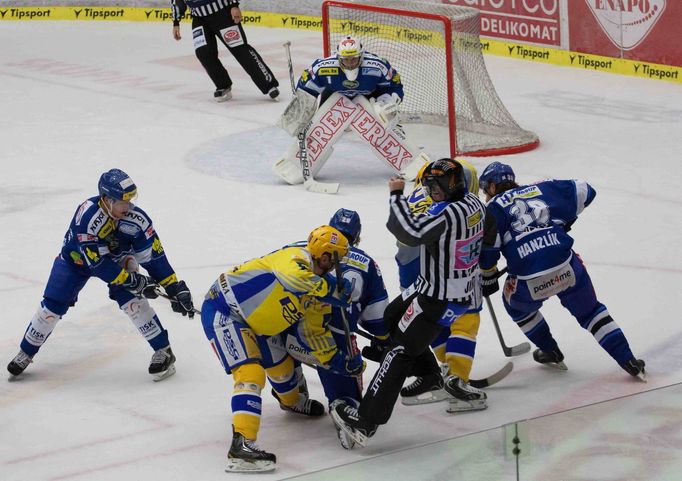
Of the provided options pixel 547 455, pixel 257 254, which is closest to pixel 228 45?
pixel 257 254

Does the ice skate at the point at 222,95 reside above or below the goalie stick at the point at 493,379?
below

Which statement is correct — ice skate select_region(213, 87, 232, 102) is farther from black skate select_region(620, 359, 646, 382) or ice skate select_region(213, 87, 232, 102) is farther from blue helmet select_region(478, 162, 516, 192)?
black skate select_region(620, 359, 646, 382)

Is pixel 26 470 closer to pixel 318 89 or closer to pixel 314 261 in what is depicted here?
pixel 314 261

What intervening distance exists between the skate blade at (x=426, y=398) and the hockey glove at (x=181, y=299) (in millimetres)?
1073

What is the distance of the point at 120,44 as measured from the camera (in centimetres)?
1431

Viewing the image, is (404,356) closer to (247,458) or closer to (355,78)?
(247,458)

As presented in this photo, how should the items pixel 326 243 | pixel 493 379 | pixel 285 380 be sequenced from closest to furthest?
1. pixel 326 243
2. pixel 285 380
3. pixel 493 379

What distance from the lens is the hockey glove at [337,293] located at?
463 cm

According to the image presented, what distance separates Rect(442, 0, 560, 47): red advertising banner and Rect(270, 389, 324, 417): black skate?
299 inches

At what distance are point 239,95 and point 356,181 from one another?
128 inches

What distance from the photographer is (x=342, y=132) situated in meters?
8.83

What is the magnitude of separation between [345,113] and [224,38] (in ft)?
9.77

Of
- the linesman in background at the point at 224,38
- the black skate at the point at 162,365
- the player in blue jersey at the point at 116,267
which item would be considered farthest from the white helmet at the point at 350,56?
the black skate at the point at 162,365

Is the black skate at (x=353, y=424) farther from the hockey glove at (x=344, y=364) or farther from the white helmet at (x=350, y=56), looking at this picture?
the white helmet at (x=350, y=56)
